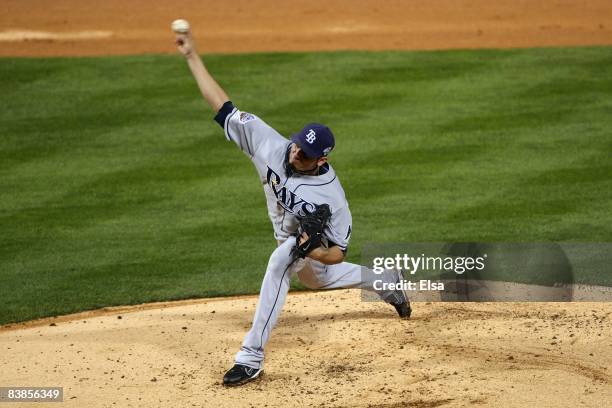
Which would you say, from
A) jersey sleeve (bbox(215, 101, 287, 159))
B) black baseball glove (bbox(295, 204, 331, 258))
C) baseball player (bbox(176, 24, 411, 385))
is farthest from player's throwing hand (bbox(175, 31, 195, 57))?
black baseball glove (bbox(295, 204, 331, 258))

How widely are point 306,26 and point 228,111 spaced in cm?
1006

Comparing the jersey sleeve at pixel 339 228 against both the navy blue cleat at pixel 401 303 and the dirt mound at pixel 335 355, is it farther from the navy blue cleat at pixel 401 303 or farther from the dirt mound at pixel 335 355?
the navy blue cleat at pixel 401 303

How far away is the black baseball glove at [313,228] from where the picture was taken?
655 cm

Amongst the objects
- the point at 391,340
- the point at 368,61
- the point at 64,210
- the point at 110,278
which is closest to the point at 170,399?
the point at 391,340

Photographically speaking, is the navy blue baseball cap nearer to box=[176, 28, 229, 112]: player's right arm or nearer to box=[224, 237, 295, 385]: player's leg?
box=[224, 237, 295, 385]: player's leg

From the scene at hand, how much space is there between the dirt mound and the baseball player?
34 cm

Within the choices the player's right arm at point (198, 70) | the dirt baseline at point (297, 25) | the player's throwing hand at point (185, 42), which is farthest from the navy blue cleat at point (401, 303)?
the dirt baseline at point (297, 25)

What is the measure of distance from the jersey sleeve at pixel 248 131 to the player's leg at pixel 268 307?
0.66 meters

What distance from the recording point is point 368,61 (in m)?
14.8

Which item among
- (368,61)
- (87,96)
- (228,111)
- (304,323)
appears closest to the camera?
(228,111)

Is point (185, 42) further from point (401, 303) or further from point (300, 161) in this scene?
point (401, 303)

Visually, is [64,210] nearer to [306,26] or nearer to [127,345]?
[127,345]

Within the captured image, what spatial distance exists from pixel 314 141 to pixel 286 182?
1.43ft

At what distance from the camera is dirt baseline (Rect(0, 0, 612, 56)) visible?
15.8 metres
